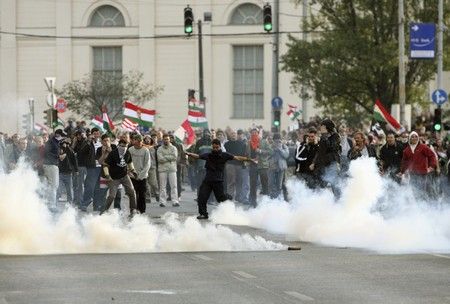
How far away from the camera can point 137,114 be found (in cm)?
4153

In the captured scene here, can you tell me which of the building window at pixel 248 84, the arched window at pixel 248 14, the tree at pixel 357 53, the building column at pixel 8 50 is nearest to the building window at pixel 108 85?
the building column at pixel 8 50

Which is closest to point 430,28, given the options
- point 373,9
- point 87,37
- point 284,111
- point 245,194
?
point 373,9

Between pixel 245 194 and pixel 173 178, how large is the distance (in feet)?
5.95

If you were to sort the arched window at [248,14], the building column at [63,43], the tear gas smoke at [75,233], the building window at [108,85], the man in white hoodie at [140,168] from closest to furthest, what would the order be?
the tear gas smoke at [75,233] → the man in white hoodie at [140,168] → the building window at [108,85] → the arched window at [248,14] → the building column at [63,43]

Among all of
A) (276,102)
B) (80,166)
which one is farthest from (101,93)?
(80,166)

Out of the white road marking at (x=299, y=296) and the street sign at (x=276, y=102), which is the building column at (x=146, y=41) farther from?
the white road marking at (x=299, y=296)

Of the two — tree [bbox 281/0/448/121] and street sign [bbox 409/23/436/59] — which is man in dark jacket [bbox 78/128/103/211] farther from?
tree [bbox 281/0/448/121]

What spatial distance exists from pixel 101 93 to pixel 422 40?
2515 cm

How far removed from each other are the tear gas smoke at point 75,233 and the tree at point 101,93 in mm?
47814

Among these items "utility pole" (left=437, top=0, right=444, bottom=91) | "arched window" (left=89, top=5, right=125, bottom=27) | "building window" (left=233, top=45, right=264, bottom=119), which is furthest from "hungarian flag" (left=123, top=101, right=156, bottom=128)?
"building window" (left=233, top=45, right=264, bottom=119)

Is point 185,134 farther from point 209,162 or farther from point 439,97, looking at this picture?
point 209,162

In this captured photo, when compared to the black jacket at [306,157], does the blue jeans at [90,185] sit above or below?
below

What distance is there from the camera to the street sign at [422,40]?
159ft

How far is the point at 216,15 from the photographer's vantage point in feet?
253
